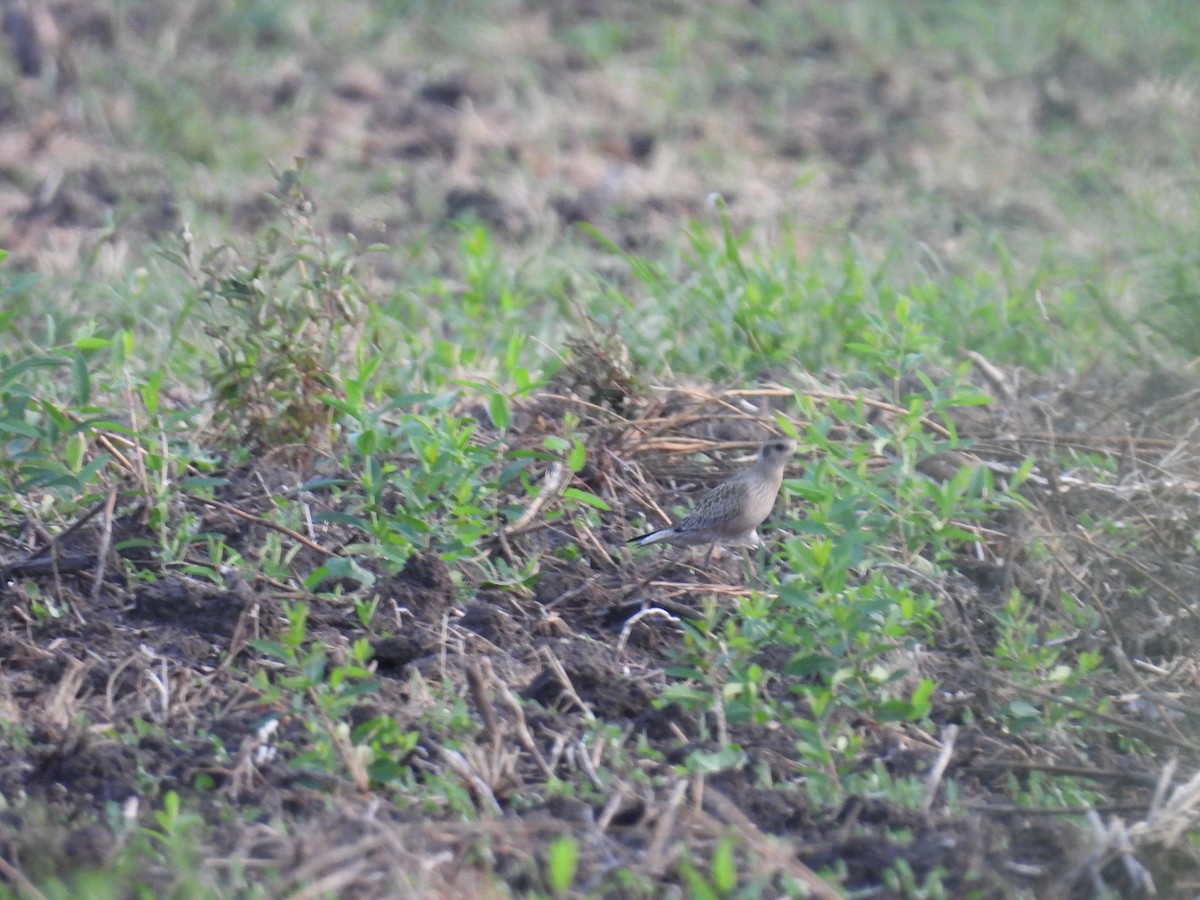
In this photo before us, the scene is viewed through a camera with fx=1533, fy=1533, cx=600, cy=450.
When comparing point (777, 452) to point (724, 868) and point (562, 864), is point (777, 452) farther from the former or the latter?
point (562, 864)

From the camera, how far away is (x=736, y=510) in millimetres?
3873

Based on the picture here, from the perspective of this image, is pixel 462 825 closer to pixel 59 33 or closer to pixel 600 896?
pixel 600 896

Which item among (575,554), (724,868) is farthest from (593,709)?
(724,868)

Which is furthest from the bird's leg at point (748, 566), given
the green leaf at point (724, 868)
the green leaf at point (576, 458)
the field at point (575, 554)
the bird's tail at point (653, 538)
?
the green leaf at point (724, 868)

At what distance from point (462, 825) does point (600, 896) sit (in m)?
0.28

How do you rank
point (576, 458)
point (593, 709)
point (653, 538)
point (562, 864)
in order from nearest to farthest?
point (562, 864) → point (593, 709) → point (576, 458) → point (653, 538)

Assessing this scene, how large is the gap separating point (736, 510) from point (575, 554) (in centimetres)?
43

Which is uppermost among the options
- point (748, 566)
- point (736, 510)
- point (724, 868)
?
point (724, 868)

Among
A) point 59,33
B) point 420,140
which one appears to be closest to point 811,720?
point 420,140

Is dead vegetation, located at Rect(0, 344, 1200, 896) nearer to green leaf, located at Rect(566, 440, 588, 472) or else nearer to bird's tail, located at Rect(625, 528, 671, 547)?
bird's tail, located at Rect(625, 528, 671, 547)

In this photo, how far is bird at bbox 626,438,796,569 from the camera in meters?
3.88

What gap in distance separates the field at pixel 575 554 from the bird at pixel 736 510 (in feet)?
0.28

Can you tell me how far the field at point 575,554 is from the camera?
2822mm

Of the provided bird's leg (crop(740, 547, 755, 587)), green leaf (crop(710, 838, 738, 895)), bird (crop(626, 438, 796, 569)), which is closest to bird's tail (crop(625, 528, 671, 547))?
bird (crop(626, 438, 796, 569))
